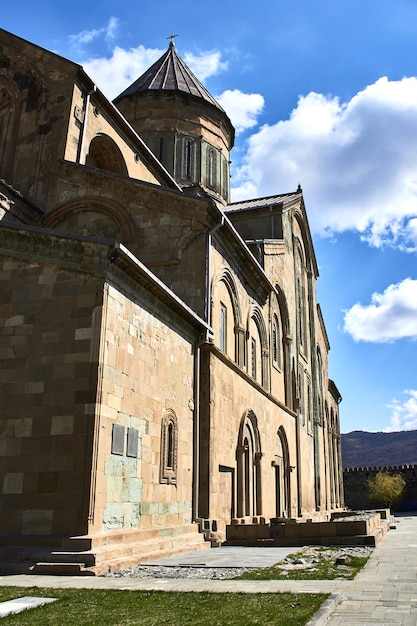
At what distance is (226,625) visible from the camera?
197 inches

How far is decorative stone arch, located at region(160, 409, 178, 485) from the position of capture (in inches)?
475

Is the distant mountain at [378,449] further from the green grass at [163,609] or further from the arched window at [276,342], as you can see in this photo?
the green grass at [163,609]

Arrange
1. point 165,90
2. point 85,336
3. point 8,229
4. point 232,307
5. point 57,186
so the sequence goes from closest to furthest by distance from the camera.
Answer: point 85,336, point 8,229, point 57,186, point 232,307, point 165,90

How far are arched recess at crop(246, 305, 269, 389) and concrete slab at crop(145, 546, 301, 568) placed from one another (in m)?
8.43

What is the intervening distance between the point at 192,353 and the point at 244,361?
196 inches

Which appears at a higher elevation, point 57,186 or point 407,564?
point 57,186

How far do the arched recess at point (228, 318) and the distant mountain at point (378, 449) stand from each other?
114 m

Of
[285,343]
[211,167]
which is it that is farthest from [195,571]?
[211,167]

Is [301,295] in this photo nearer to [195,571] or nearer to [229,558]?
[229,558]

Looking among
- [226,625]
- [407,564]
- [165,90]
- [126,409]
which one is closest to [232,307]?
[126,409]

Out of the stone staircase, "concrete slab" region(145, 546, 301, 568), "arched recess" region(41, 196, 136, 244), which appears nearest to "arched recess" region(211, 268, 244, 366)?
"arched recess" region(41, 196, 136, 244)

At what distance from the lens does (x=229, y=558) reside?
1032 centimetres

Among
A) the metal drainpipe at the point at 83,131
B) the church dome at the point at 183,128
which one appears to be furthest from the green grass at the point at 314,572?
the church dome at the point at 183,128

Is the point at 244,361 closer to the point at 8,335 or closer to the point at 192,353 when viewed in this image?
the point at 192,353
